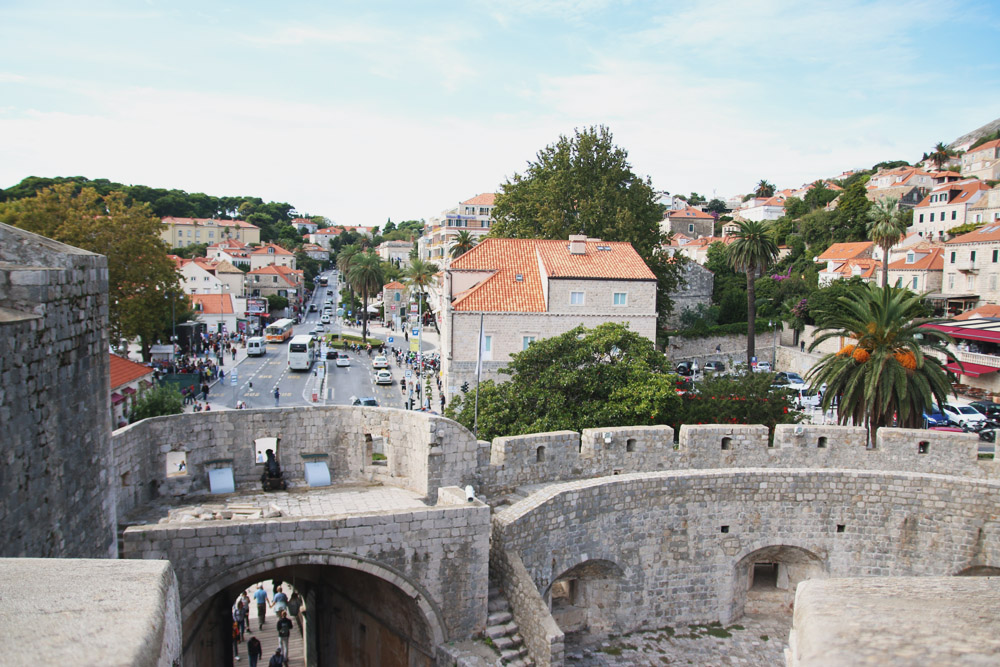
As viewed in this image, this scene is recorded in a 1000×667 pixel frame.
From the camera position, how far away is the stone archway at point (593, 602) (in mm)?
13867

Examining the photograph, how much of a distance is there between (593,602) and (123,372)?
20.8 meters

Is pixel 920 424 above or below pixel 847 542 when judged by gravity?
above

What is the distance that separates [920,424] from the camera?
60.0 feet

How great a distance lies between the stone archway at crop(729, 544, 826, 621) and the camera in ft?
48.6

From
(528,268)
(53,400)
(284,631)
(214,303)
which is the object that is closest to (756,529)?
(284,631)

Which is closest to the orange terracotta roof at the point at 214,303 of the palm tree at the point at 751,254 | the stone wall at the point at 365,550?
the palm tree at the point at 751,254

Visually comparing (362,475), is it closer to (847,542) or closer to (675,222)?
(847,542)

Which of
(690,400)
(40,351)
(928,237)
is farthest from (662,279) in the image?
(928,237)

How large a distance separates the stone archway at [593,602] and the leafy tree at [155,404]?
14504mm

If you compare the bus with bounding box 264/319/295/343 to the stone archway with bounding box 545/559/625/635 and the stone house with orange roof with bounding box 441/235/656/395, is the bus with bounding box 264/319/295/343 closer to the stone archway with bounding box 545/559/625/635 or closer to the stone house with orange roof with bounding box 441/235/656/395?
the stone house with orange roof with bounding box 441/235/656/395

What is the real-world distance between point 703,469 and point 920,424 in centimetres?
702

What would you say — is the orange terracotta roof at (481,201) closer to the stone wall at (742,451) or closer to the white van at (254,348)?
the white van at (254,348)

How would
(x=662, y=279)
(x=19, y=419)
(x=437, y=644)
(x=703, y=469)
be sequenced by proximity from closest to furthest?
(x=19, y=419), (x=437, y=644), (x=703, y=469), (x=662, y=279)

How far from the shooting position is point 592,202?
40.0m
